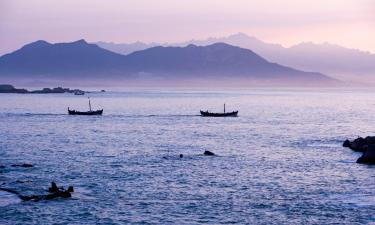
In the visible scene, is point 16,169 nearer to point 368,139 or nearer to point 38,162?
point 38,162

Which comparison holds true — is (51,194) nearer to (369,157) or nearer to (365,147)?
(369,157)

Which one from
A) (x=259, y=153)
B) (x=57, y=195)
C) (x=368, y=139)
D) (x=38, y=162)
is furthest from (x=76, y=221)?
(x=368, y=139)

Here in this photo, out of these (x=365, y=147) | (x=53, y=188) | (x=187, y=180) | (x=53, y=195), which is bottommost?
(x=187, y=180)

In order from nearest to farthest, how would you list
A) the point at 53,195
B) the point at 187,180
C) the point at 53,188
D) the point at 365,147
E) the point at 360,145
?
1. the point at 53,195
2. the point at 53,188
3. the point at 187,180
4. the point at 365,147
5. the point at 360,145

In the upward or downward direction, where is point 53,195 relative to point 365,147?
downward

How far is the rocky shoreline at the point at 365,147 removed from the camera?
195ft

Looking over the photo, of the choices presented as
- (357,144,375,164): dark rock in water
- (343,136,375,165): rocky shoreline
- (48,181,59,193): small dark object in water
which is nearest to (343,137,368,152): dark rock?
(343,136,375,165): rocky shoreline

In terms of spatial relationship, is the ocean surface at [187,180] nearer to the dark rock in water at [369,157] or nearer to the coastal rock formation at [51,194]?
the coastal rock formation at [51,194]

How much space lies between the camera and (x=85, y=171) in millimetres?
55781

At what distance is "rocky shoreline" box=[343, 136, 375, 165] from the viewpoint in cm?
5947

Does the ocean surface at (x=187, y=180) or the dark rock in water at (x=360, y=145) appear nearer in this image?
the ocean surface at (x=187, y=180)

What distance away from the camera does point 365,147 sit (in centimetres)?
7044

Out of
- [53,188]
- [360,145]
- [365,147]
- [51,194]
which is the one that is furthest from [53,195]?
[360,145]

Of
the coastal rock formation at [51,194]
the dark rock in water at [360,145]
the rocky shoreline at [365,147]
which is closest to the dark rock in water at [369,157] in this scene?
the rocky shoreline at [365,147]
